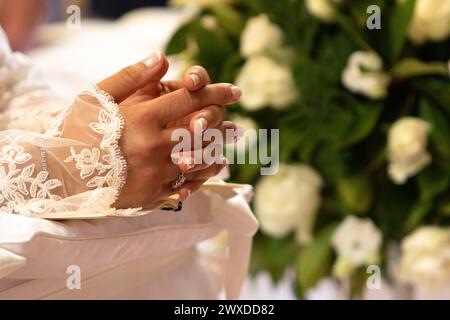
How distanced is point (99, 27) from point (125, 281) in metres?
1.77

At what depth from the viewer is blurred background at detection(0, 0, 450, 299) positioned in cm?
148

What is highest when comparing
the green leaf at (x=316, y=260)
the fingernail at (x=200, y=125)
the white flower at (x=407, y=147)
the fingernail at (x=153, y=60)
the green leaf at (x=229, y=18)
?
the fingernail at (x=153, y=60)

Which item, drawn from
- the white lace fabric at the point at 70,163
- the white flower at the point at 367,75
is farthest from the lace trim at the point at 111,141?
the white flower at the point at 367,75

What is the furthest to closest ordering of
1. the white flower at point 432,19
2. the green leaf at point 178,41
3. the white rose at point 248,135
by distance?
the green leaf at point 178,41 → the white rose at point 248,135 → the white flower at point 432,19

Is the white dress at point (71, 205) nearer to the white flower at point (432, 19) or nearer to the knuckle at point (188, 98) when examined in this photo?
the knuckle at point (188, 98)

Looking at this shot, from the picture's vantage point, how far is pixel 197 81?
910mm

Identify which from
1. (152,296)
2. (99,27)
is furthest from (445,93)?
(99,27)

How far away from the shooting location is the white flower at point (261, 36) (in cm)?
160

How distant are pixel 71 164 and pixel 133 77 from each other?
12 centimetres

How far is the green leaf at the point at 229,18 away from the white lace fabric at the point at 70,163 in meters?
0.87

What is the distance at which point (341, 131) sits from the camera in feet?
5.02

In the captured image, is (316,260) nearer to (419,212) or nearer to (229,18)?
(419,212)

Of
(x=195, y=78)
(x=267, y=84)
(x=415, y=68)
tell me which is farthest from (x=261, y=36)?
(x=195, y=78)

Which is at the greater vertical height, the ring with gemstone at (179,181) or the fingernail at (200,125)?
the fingernail at (200,125)
